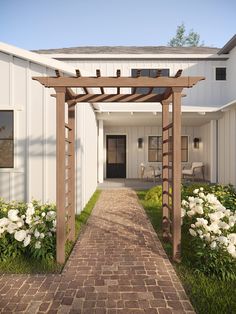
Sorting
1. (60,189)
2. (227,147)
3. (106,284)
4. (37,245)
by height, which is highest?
(227,147)

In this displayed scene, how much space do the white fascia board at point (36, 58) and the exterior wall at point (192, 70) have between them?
6449 mm

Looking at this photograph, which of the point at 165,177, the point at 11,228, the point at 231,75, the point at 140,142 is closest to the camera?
the point at 11,228

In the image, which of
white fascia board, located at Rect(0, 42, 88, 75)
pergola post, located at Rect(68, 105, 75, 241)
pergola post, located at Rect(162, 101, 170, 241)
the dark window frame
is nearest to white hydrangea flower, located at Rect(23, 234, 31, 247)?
pergola post, located at Rect(68, 105, 75, 241)

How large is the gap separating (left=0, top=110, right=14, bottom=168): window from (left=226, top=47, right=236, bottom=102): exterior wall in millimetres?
9384

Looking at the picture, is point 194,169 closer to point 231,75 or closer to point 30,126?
point 231,75

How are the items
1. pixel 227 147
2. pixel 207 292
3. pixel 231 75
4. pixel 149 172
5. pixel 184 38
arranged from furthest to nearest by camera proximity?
pixel 184 38 < pixel 149 172 < pixel 231 75 < pixel 227 147 < pixel 207 292

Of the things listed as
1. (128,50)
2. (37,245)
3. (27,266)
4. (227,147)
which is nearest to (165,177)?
(37,245)

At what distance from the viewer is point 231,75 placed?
1165 cm

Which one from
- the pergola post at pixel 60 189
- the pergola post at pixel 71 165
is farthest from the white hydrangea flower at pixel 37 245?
the pergola post at pixel 71 165

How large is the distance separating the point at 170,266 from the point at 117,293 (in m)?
1.01

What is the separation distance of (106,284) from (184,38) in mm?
35403

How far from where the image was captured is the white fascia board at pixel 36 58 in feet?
18.7

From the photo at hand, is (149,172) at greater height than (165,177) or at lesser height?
lesser

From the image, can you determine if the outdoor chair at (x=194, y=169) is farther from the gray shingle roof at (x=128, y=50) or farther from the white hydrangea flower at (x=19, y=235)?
the white hydrangea flower at (x=19, y=235)
